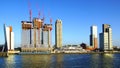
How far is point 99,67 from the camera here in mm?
100875

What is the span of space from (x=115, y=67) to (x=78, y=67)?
12885 millimetres

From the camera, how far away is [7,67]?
106m

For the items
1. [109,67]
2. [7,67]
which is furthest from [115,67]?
[7,67]

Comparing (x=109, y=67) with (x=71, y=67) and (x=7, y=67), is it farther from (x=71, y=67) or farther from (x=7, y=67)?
(x=7, y=67)

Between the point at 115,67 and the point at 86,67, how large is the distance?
10033 mm

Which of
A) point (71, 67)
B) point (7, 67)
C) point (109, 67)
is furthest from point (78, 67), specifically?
point (7, 67)

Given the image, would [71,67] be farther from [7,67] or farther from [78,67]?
[7,67]

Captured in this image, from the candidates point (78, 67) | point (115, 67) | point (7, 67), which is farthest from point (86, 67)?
point (7, 67)

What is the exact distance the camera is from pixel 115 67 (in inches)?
3989

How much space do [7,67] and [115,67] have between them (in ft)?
127

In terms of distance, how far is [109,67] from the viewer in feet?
332

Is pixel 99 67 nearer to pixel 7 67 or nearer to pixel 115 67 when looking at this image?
pixel 115 67

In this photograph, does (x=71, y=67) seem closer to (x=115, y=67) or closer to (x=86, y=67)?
(x=86, y=67)

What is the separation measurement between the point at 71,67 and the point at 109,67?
13295mm
